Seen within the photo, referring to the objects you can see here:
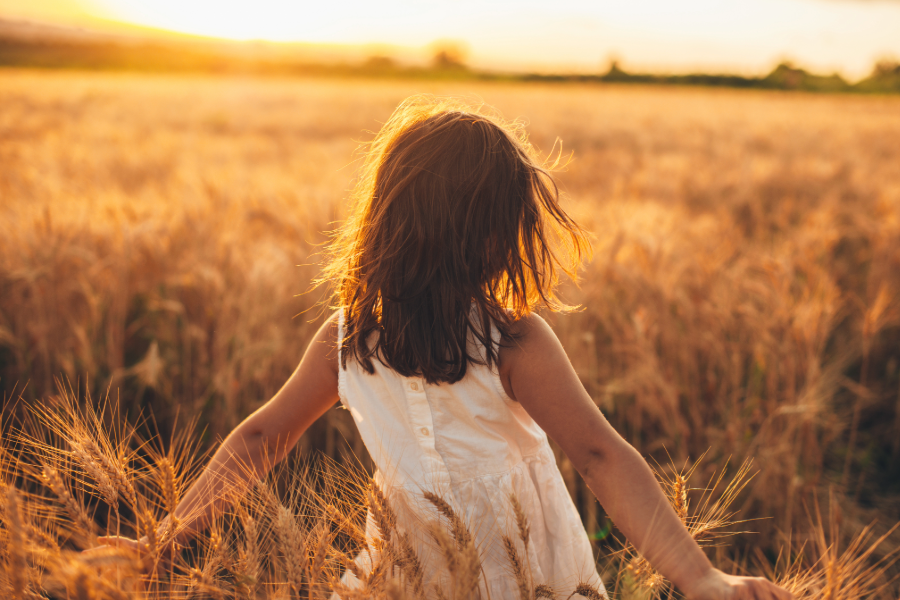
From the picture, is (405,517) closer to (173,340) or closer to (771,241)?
(173,340)

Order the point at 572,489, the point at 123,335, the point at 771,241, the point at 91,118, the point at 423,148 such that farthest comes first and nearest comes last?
the point at 91,118 < the point at 771,241 < the point at 123,335 < the point at 572,489 < the point at 423,148

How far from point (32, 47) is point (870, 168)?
54.7 m

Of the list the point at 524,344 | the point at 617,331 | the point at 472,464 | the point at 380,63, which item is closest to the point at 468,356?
the point at 524,344

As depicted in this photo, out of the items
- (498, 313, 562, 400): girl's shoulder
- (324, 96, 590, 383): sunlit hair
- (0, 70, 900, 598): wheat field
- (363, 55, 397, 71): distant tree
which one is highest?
(363, 55, 397, 71): distant tree

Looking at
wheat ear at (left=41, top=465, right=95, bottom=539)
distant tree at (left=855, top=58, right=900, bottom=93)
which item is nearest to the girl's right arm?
wheat ear at (left=41, top=465, right=95, bottom=539)

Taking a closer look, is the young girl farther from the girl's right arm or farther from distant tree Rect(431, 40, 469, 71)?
distant tree Rect(431, 40, 469, 71)

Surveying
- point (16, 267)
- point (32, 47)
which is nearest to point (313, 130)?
point (16, 267)

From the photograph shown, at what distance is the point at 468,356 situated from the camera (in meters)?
0.82

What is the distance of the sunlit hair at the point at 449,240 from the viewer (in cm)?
81

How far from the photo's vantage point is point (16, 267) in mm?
2205

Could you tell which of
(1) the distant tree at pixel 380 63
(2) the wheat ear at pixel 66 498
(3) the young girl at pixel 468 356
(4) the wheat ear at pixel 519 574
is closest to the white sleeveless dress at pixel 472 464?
(3) the young girl at pixel 468 356

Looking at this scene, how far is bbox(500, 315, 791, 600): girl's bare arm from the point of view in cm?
66

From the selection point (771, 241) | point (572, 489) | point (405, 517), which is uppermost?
point (771, 241)

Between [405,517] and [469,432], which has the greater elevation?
[469,432]
